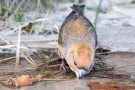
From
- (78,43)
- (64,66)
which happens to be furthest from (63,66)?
(78,43)

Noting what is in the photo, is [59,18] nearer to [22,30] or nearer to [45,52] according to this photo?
[22,30]

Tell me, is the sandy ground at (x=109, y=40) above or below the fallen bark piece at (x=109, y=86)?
above

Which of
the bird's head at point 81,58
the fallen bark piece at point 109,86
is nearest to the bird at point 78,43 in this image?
the bird's head at point 81,58

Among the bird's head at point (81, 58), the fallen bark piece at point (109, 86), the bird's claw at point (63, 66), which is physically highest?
→ the bird's head at point (81, 58)

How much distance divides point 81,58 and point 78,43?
0.43m

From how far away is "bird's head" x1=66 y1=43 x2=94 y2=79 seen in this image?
405 cm

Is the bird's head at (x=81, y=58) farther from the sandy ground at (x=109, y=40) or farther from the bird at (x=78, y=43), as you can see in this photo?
the sandy ground at (x=109, y=40)

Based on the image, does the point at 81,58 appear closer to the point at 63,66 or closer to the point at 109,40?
the point at 63,66

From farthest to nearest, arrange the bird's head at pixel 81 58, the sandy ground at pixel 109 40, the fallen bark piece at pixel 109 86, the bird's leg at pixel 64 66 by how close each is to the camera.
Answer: the bird's leg at pixel 64 66 < the sandy ground at pixel 109 40 < the fallen bark piece at pixel 109 86 < the bird's head at pixel 81 58

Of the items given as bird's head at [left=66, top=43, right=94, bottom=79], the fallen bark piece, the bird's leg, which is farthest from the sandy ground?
the bird's leg

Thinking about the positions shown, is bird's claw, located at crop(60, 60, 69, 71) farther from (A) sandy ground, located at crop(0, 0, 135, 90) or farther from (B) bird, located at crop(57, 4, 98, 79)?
(A) sandy ground, located at crop(0, 0, 135, 90)

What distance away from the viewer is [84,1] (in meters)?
8.18

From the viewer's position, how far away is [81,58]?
4.05m

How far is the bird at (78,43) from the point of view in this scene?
4090 mm
